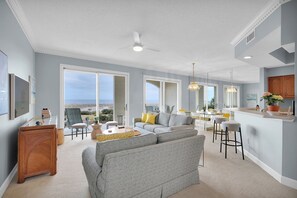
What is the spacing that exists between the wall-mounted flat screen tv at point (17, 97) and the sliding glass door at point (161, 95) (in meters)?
4.34

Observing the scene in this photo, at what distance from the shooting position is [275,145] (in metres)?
2.53

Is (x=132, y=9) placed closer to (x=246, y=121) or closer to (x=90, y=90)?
(x=246, y=121)

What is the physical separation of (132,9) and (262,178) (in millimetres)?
3459

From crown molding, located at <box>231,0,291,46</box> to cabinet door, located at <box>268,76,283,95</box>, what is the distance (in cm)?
301

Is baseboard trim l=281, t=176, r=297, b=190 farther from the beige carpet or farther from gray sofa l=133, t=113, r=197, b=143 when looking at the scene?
gray sofa l=133, t=113, r=197, b=143

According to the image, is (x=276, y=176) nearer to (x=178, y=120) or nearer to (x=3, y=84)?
(x=178, y=120)

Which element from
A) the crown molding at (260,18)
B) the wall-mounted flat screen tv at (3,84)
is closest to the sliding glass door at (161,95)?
the crown molding at (260,18)

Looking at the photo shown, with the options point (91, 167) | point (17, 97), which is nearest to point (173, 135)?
point (91, 167)

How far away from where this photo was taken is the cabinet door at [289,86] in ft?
16.8

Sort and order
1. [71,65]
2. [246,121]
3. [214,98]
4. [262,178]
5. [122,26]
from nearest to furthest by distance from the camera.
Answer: [262,178] < [122,26] < [246,121] < [71,65] < [214,98]

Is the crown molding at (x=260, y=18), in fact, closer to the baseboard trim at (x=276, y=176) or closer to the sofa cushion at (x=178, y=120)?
the sofa cushion at (x=178, y=120)

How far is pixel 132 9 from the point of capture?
2.41 metres

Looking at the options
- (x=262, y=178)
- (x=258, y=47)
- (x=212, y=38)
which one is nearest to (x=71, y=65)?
(x=212, y=38)

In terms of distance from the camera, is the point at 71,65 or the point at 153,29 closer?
the point at 153,29
